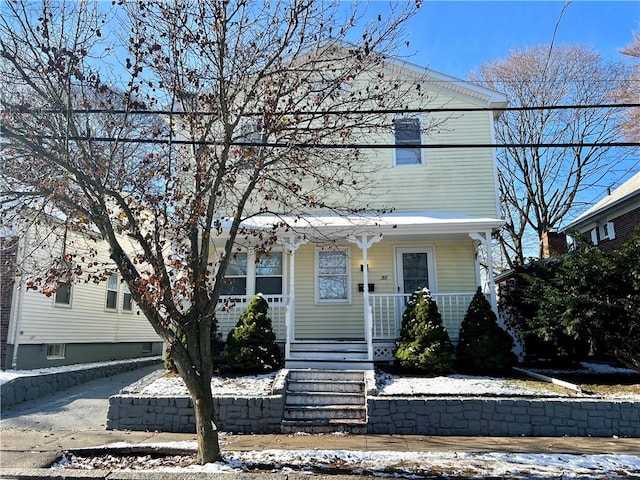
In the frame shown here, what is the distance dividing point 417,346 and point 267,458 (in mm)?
4171

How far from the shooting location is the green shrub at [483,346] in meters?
9.06

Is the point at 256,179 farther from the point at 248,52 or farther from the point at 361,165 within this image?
the point at 361,165

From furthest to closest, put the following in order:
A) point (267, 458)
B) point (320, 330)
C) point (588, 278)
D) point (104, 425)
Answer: point (320, 330) < point (588, 278) < point (104, 425) < point (267, 458)

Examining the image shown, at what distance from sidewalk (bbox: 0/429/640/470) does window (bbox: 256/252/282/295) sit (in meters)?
4.71

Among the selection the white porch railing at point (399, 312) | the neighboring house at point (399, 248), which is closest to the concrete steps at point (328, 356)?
the neighboring house at point (399, 248)

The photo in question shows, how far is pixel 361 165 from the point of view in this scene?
11703 millimetres

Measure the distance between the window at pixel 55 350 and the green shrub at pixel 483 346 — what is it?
1017 centimetres

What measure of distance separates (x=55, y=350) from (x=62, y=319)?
83 centimetres

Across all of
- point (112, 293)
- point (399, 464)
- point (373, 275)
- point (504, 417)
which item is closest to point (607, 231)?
point (373, 275)

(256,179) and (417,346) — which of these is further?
(417,346)

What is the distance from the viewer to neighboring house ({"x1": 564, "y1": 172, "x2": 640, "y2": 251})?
43.1 feet

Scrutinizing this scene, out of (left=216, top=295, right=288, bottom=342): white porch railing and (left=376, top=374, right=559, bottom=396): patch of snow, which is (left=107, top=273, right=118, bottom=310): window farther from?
(left=376, top=374, right=559, bottom=396): patch of snow

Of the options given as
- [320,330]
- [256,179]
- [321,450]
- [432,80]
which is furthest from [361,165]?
[321,450]

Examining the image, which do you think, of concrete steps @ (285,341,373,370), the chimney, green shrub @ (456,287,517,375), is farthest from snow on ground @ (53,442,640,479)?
the chimney
